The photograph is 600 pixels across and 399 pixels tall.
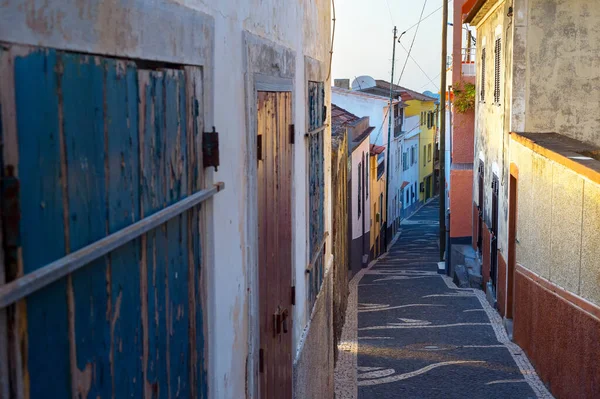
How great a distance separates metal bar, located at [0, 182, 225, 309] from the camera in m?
1.69

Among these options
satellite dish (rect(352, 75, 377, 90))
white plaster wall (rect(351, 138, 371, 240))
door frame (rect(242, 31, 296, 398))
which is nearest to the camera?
door frame (rect(242, 31, 296, 398))

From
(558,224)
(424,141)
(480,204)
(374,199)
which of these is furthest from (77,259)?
(424,141)

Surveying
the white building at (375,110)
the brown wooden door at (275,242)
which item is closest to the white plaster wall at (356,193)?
the white building at (375,110)

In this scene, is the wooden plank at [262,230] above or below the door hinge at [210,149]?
below

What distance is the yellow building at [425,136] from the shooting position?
174 feet

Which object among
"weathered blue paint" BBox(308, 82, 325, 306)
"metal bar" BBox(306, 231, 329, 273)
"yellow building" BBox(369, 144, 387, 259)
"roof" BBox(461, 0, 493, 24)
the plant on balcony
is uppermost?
"roof" BBox(461, 0, 493, 24)

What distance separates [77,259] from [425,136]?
5726cm

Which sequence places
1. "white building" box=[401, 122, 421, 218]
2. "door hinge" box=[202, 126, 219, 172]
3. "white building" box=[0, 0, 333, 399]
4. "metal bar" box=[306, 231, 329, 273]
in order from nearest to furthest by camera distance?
1. "white building" box=[0, 0, 333, 399]
2. "door hinge" box=[202, 126, 219, 172]
3. "metal bar" box=[306, 231, 329, 273]
4. "white building" box=[401, 122, 421, 218]

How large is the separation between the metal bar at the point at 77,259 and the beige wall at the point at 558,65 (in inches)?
430

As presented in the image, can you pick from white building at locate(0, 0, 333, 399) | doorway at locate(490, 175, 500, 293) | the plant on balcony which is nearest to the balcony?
the plant on balcony

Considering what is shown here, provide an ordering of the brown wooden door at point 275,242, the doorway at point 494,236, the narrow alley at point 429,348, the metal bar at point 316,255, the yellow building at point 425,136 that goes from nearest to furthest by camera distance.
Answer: the brown wooden door at point 275,242
the metal bar at point 316,255
the narrow alley at point 429,348
the doorway at point 494,236
the yellow building at point 425,136

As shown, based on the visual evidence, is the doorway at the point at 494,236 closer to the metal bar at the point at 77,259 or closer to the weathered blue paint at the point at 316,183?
the weathered blue paint at the point at 316,183

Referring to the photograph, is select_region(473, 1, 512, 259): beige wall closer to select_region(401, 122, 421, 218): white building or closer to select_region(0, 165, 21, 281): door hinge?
select_region(0, 165, 21, 281): door hinge

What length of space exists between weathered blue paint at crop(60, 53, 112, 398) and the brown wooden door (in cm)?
241
